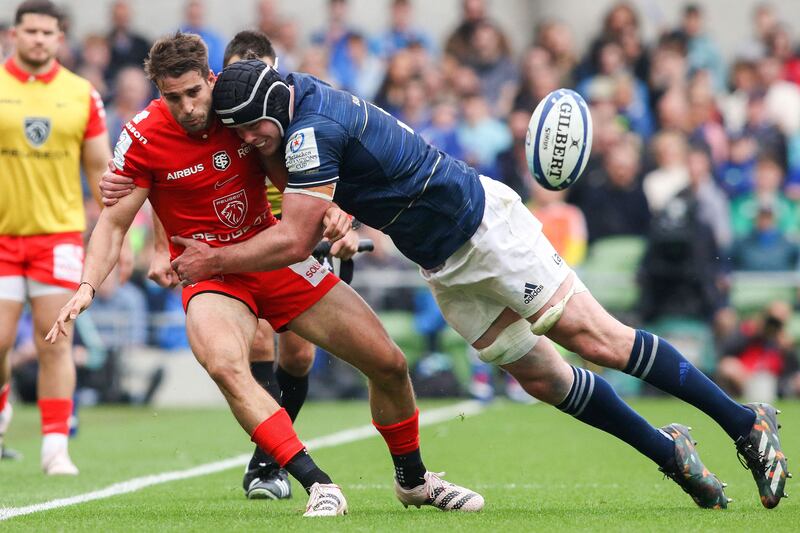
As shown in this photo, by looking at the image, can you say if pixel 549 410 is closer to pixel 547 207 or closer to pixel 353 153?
pixel 547 207

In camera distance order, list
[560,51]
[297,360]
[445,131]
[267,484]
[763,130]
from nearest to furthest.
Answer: [267,484] → [297,360] → [763,130] → [445,131] → [560,51]

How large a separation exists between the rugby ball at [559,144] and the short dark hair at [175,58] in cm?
168

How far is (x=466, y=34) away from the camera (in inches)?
714

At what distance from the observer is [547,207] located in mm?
14750

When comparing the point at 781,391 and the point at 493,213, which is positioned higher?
the point at 493,213

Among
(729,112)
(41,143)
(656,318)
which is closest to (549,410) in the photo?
(656,318)

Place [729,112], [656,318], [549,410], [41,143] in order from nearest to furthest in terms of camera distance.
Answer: [41,143]
[549,410]
[656,318]
[729,112]

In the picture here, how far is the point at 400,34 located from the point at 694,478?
42.2 ft

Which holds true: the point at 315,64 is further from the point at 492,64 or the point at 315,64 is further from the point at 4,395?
the point at 4,395

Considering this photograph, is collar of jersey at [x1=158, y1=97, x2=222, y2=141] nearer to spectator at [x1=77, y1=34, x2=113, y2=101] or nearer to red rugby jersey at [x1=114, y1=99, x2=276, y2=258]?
red rugby jersey at [x1=114, y1=99, x2=276, y2=258]

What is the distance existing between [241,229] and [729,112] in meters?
11.9

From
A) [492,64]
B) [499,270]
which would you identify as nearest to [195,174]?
[499,270]

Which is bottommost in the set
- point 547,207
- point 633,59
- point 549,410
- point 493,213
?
point 549,410

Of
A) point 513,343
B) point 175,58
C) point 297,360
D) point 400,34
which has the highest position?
point 175,58
